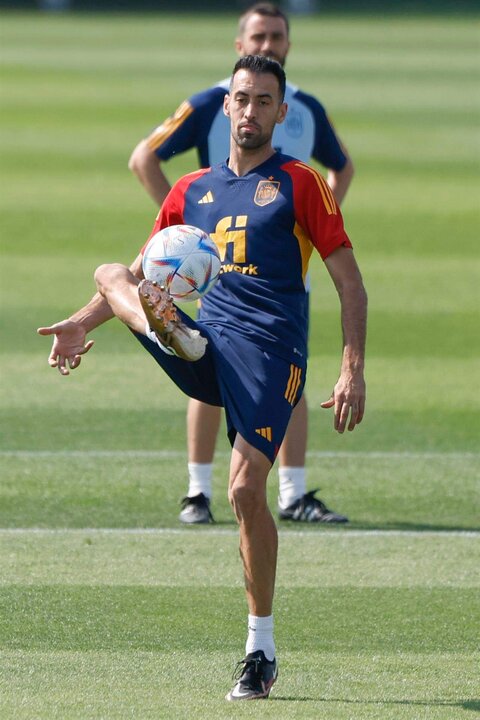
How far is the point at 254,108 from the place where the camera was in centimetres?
569

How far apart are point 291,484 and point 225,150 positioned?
1.84 metres

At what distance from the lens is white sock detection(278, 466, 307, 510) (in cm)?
820

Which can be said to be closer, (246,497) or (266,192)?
(246,497)

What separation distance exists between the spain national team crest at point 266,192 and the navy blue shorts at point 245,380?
1.62 ft

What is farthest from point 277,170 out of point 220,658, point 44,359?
point 44,359

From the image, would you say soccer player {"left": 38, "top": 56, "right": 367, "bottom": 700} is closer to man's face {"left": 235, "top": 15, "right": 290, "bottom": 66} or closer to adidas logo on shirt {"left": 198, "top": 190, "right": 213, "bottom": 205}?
adidas logo on shirt {"left": 198, "top": 190, "right": 213, "bottom": 205}

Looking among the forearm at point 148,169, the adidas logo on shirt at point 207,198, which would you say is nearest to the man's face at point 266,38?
the forearm at point 148,169

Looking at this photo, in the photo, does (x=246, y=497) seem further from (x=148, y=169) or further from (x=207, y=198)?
(x=148, y=169)

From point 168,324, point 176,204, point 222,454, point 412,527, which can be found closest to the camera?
point 168,324

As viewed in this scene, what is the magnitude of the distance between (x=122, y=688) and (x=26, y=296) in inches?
347

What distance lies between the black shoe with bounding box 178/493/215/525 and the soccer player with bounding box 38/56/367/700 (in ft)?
7.95

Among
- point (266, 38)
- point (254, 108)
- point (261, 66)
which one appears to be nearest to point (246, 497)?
point (254, 108)

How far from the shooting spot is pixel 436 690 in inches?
217

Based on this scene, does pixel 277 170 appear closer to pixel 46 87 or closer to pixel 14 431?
pixel 14 431
